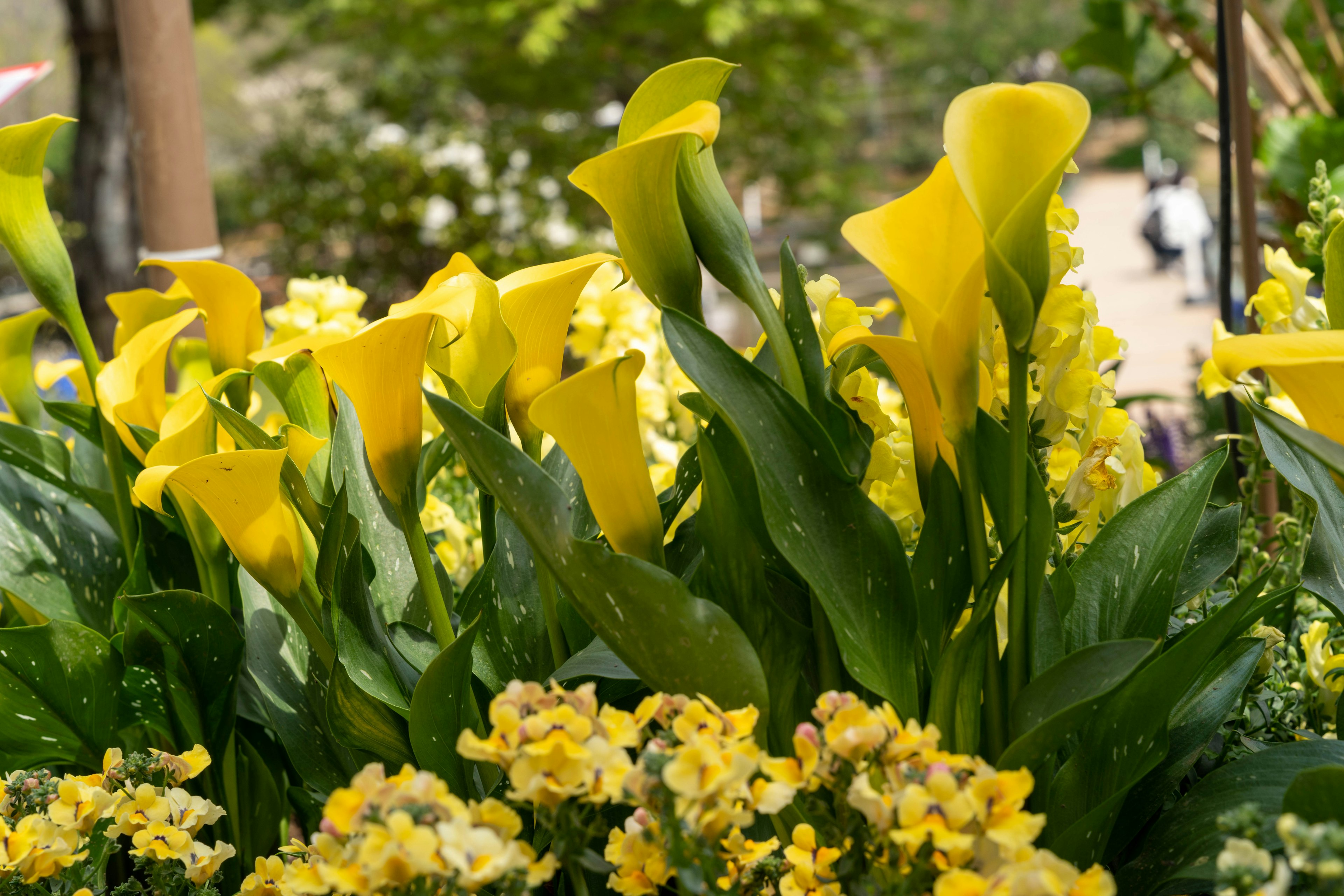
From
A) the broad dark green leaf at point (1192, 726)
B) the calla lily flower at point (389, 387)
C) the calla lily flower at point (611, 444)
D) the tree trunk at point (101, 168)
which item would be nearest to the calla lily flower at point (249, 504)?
the calla lily flower at point (389, 387)

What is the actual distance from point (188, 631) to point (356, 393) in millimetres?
270

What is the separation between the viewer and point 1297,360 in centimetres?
48

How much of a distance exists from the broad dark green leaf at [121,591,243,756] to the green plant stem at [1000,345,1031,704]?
521 mm

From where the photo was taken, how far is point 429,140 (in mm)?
6801

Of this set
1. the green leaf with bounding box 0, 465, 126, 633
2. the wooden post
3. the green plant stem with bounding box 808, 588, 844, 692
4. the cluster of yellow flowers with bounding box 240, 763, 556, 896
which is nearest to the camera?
the cluster of yellow flowers with bounding box 240, 763, 556, 896

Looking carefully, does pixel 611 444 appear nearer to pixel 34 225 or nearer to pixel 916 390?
pixel 916 390

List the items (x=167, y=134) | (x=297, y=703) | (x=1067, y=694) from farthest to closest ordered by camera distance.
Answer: (x=167, y=134) < (x=297, y=703) < (x=1067, y=694)

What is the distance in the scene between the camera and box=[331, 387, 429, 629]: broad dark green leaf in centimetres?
76

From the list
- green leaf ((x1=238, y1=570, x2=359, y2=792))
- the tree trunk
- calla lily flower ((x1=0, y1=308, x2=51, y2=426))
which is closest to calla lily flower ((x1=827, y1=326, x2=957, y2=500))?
green leaf ((x1=238, y1=570, x2=359, y2=792))

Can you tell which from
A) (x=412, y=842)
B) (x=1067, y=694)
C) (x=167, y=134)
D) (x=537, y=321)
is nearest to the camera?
(x=412, y=842)

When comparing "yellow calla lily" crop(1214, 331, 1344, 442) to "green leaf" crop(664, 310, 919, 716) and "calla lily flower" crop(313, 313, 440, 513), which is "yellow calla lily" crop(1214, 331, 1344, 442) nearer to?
"green leaf" crop(664, 310, 919, 716)

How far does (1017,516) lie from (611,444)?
0.71ft

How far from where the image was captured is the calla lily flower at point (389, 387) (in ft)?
1.97

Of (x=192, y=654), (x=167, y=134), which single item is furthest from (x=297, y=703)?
(x=167, y=134)
